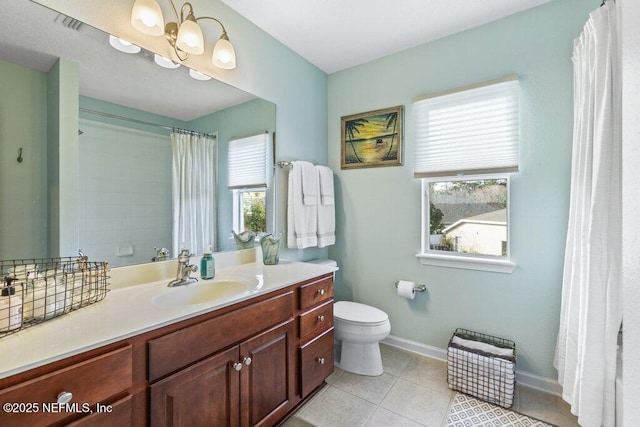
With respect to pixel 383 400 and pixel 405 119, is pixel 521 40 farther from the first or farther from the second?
pixel 383 400

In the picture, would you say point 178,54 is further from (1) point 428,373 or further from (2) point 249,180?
(1) point 428,373

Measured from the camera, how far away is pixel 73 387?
78 cm

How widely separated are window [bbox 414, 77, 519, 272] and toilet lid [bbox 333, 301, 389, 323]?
1.88 feet

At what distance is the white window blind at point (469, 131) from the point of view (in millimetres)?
1907

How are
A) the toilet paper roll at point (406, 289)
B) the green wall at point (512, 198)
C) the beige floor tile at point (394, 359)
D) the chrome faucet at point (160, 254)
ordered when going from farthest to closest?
the toilet paper roll at point (406, 289) < the beige floor tile at point (394, 359) < the green wall at point (512, 198) < the chrome faucet at point (160, 254)

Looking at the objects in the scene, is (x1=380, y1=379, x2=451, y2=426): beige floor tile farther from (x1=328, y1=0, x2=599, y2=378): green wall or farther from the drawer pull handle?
the drawer pull handle

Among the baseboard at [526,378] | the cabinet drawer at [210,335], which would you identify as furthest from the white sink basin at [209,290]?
the baseboard at [526,378]

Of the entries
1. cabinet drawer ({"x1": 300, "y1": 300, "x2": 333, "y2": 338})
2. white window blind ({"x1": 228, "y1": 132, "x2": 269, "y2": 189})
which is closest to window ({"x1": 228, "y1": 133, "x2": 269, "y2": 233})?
white window blind ({"x1": 228, "y1": 132, "x2": 269, "y2": 189})

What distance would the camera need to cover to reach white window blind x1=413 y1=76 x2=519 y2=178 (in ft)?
6.26

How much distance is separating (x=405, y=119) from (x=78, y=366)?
2.40m

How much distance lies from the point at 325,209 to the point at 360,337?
1065 millimetres

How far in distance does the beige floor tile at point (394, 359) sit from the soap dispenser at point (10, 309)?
6.62ft

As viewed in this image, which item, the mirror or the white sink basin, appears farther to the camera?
the white sink basin

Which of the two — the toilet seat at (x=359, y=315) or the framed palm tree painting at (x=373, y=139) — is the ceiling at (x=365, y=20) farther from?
the toilet seat at (x=359, y=315)
